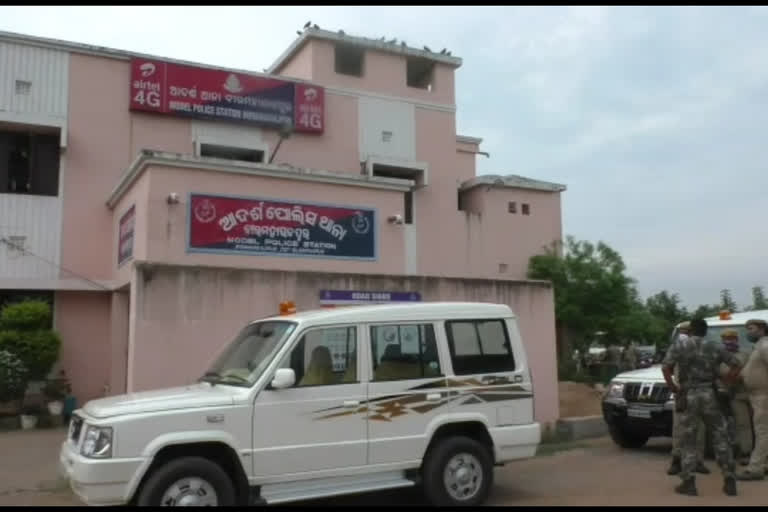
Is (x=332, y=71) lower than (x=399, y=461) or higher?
higher

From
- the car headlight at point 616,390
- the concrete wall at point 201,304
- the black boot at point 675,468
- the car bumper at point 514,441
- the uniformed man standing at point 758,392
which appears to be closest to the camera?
the car bumper at point 514,441

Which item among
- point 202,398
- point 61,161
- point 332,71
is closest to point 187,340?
point 202,398

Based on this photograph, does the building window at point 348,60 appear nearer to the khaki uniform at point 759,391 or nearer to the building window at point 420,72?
the building window at point 420,72

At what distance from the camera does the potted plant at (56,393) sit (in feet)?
47.5

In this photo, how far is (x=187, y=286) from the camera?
1002cm

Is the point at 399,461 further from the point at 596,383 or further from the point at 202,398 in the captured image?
the point at 596,383

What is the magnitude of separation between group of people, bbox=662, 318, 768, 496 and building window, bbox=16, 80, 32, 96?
15268mm

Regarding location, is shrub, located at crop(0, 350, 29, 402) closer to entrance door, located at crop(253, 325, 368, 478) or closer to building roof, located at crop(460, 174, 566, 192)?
entrance door, located at crop(253, 325, 368, 478)

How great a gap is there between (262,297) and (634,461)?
5.72 meters

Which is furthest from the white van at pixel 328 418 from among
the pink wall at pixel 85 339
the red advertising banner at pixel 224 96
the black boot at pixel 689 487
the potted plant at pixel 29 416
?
the red advertising banner at pixel 224 96

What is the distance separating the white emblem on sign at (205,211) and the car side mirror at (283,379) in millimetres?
6850

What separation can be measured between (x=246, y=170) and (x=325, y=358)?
7226 millimetres

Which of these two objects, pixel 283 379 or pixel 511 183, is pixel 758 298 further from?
pixel 283 379

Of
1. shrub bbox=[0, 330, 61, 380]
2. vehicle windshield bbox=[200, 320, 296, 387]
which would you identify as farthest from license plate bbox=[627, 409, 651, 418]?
shrub bbox=[0, 330, 61, 380]
